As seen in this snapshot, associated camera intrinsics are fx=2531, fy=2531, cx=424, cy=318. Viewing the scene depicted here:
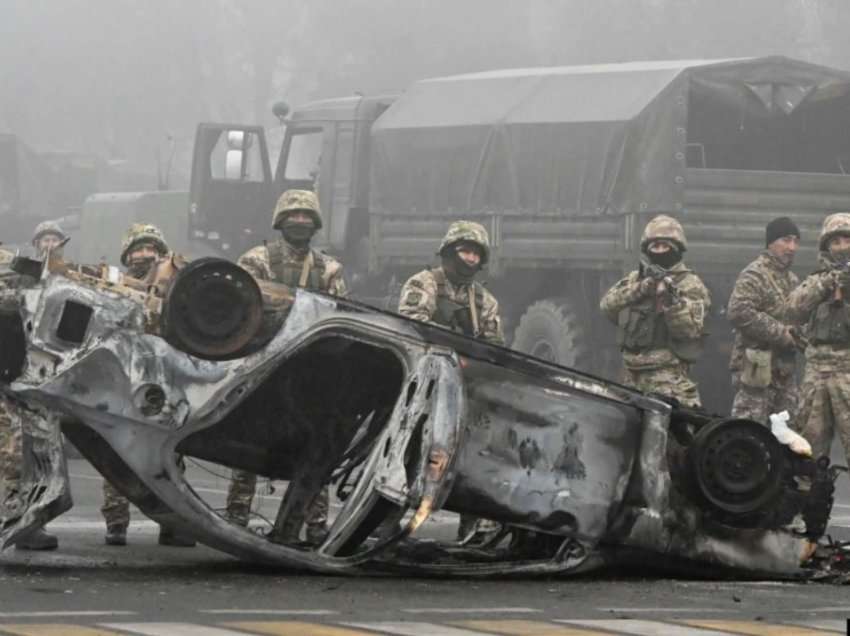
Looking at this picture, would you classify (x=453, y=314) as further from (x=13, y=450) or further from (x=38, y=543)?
(x=38, y=543)

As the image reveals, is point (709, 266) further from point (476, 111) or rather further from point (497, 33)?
point (497, 33)

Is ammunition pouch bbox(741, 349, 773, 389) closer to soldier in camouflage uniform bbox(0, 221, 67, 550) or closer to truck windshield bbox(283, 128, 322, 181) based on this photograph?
soldier in camouflage uniform bbox(0, 221, 67, 550)

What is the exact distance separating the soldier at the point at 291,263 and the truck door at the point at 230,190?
537 inches

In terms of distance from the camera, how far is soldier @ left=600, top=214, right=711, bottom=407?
13.5m

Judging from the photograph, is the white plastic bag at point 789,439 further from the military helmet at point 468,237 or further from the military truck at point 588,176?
the military truck at point 588,176

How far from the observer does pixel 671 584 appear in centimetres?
1042

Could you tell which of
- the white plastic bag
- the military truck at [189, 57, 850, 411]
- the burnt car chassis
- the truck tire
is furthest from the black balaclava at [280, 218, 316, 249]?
the truck tire

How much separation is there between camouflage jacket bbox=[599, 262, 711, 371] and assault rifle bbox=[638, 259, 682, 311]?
0.03 meters

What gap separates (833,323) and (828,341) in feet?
0.37

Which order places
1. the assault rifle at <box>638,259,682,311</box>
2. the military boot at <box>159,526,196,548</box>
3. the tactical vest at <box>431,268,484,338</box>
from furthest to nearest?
1. the assault rifle at <box>638,259,682,311</box>
2. the tactical vest at <box>431,268,484,338</box>
3. the military boot at <box>159,526,196,548</box>

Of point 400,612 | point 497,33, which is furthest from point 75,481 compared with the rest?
point 497,33

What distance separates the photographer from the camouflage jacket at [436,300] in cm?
1264

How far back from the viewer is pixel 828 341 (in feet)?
47.4

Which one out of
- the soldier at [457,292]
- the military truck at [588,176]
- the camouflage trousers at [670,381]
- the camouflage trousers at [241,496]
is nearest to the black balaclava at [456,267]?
the soldier at [457,292]
